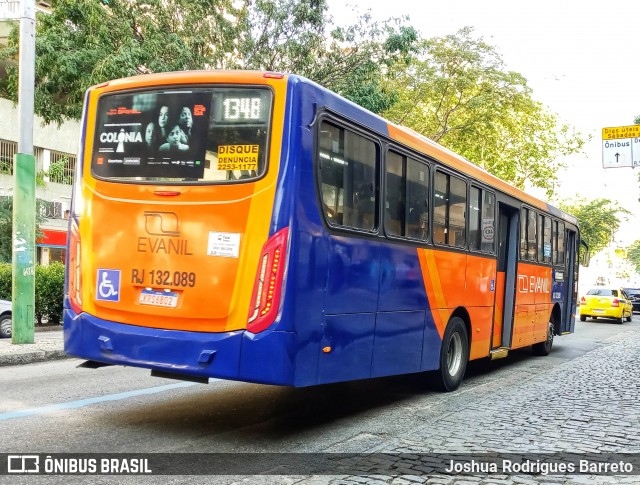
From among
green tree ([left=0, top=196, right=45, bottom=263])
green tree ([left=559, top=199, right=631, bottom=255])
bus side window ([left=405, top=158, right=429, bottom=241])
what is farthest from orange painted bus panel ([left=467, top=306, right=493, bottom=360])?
green tree ([left=559, top=199, right=631, bottom=255])

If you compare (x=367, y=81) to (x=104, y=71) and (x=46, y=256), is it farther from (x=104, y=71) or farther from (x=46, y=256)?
(x=46, y=256)

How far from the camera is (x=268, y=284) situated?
18.4ft

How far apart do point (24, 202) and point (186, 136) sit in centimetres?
653

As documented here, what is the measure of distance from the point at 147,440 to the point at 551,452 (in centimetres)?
322

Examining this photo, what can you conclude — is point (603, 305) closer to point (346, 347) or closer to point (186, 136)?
point (346, 347)

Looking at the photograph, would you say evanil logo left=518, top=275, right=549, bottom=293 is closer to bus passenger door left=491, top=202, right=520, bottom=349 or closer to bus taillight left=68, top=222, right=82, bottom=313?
bus passenger door left=491, top=202, right=520, bottom=349

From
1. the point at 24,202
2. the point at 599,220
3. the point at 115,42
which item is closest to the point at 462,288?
the point at 24,202

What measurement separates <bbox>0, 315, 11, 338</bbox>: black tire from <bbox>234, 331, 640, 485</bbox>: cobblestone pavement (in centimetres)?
973

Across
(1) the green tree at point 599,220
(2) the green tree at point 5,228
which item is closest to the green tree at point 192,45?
(2) the green tree at point 5,228

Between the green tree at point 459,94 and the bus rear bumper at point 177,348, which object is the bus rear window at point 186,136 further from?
the green tree at point 459,94

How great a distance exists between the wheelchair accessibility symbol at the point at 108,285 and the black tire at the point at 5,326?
9.54m

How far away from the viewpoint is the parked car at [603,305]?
3038 cm

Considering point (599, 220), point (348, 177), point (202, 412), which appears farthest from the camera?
point (599, 220)

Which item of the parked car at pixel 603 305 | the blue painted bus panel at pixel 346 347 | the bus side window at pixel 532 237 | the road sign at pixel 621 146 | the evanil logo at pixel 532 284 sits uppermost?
the road sign at pixel 621 146
